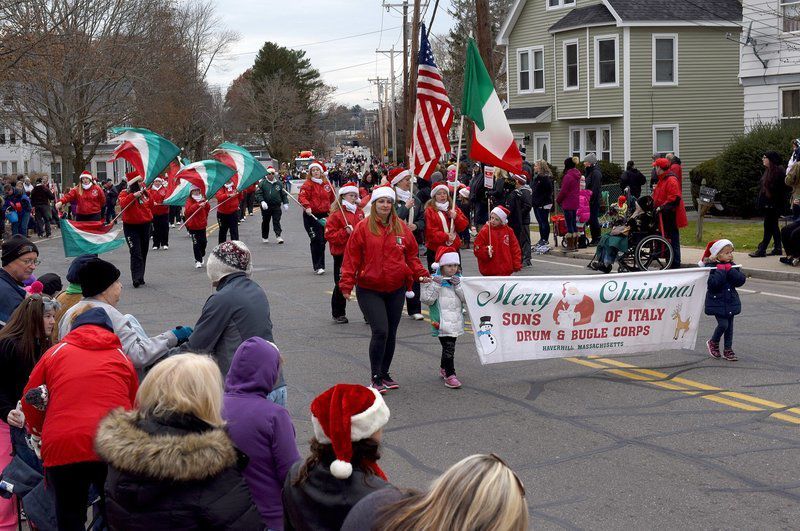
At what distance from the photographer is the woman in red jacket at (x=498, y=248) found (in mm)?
11039

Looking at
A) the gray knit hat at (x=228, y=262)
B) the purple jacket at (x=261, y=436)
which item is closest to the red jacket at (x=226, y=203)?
the gray knit hat at (x=228, y=262)

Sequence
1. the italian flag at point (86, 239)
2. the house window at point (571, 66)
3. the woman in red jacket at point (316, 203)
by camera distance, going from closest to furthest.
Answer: the italian flag at point (86, 239) < the woman in red jacket at point (316, 203) < the house window at point (571, 66)

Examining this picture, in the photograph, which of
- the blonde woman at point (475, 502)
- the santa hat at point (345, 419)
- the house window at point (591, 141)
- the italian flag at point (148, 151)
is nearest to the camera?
the blonde woman at point (475, 502)

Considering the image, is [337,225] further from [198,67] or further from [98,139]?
[198,67]

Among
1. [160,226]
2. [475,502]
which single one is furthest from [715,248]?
[160,226]

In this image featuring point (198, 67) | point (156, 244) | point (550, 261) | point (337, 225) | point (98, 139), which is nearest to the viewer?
point (337, 225)

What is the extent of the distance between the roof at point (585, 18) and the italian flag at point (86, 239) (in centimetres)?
2906

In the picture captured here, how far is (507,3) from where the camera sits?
73.2m

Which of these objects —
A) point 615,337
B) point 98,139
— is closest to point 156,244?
point 615,337

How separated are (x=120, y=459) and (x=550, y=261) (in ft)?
54.1

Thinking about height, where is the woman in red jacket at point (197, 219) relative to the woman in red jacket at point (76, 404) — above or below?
above

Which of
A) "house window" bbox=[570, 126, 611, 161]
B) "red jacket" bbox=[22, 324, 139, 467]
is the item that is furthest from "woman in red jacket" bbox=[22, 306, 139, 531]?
"house window" bbox=[570, 126, 611, 161]

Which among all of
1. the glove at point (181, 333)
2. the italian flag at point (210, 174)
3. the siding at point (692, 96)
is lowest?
the glove at point (181, 333)

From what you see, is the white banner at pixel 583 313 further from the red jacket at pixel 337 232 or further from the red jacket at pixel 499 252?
the red jacket at pixel 337 232
